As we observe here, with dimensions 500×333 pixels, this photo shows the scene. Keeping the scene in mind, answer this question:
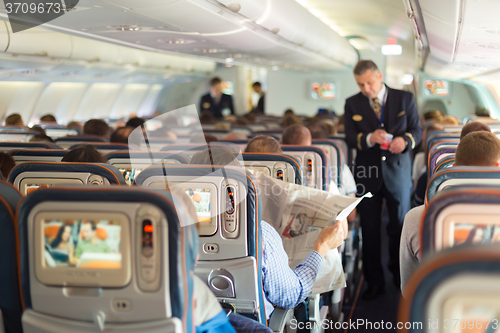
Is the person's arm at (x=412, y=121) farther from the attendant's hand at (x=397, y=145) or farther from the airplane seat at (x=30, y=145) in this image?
the airplane seat at (x=30, y=145)

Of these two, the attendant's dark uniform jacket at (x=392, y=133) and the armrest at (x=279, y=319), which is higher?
the attendant's dark uniform jacket at (x=392, y=133)

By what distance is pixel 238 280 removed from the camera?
2426 millimetres

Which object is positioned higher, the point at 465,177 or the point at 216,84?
the point at 216,84

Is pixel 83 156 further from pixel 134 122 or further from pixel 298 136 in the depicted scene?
pixel 134 122

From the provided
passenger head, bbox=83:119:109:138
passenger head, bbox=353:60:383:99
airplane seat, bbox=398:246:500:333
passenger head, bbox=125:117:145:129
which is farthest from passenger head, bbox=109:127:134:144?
airplane seat, bbox=398:246:500:333

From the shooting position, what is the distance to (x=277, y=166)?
3441 millimetres

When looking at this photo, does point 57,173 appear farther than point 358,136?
No

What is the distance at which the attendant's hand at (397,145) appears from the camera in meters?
4.38

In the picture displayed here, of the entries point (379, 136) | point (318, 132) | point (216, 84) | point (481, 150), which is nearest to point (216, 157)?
point (481, 150)

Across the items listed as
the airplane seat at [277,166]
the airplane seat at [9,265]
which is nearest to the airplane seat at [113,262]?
the airplane seat at [9,265]

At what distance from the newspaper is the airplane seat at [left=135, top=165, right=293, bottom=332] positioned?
0.54m

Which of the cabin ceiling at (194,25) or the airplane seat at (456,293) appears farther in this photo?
the cabin ceiling at (194,25)

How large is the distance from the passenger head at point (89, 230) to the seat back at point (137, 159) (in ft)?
6.70

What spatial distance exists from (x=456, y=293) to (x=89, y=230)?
3.47 feet
